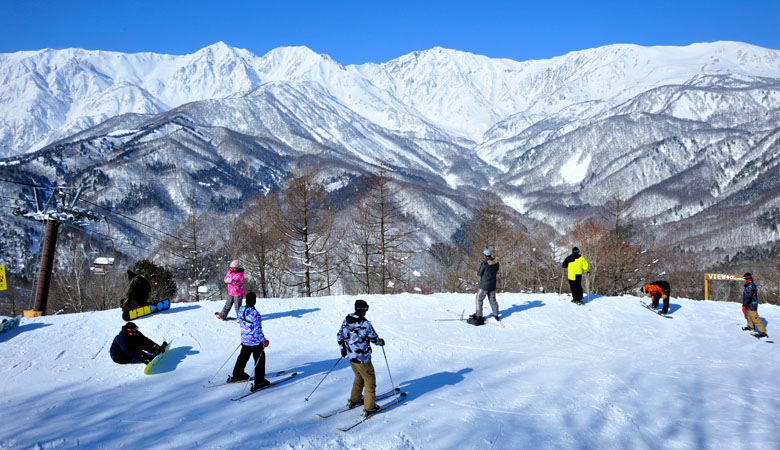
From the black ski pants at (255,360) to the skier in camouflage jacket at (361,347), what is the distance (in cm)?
198

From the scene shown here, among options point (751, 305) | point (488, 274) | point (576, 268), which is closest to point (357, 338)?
point (488, 274)

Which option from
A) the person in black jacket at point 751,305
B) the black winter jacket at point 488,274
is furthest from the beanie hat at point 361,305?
the person in black jacket at point 751,305

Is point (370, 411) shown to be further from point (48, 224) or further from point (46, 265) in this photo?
point (48, 224)

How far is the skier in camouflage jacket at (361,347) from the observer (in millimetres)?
7312

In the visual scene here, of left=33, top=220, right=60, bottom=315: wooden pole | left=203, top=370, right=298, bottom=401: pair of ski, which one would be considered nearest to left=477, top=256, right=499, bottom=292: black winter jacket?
left=203, top=370, right=298, bottom=401: pair of ski

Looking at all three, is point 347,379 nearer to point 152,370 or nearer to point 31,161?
point 152,370

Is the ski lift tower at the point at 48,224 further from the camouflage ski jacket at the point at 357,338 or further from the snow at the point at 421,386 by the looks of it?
the camouflage ski jacket at the point at 357,338

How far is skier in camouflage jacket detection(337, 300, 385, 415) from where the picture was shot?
731cm

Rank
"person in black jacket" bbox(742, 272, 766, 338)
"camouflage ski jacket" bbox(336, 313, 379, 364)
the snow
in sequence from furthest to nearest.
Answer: "person in black jacket" bbox(742, 272, 766, 338) → "camouflage ski jacket" bbox(336, 313, 379, 364) → the snow

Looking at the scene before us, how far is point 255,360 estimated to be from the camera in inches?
335

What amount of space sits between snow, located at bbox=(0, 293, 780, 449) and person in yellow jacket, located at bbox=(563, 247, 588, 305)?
1.79 metres

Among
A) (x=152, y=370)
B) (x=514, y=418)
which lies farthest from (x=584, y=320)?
(x=152, y=370)

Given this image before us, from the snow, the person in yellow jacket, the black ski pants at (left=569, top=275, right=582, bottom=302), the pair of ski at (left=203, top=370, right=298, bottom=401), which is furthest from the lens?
the black ski pants at (left=569, top=275, right=582, bottom=302)

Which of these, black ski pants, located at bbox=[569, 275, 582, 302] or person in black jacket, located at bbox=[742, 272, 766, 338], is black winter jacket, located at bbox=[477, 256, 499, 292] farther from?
person in black jacket, located at bbox=[742, 272, 766, 338]
